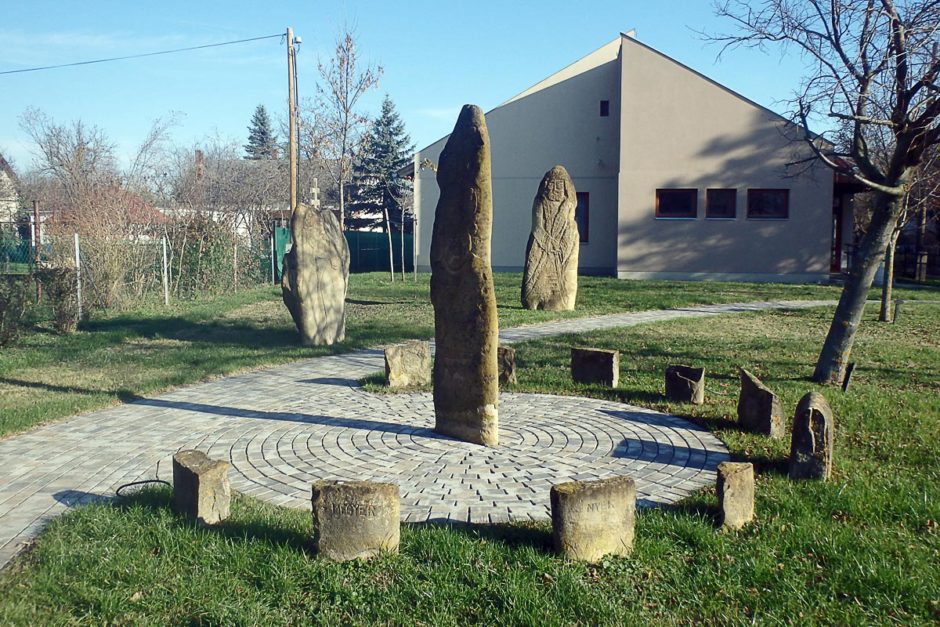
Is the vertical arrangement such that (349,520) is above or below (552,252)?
below

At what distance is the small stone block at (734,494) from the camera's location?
4.69 meters

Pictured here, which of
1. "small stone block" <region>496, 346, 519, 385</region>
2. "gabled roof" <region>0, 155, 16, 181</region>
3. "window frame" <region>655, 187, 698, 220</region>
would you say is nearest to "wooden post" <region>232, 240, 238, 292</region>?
"small stone block" <region>496, 346, 519, 385</region>

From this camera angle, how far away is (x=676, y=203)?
2738 centimetres

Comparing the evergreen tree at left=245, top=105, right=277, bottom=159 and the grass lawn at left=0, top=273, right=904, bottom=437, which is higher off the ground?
the evergreen tree at left=245, top=105, right=277, bottom=159

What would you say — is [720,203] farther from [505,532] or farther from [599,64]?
[505,532]

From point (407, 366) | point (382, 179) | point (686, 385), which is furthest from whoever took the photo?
point (382, 179)

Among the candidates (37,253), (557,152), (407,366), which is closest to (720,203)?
(557,152)

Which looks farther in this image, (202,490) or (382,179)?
(382,179)

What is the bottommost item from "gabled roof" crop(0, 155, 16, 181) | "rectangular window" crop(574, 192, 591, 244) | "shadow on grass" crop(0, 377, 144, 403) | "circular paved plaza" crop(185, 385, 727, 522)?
"circular paved plaza" crop(185, 385, 727, 522)

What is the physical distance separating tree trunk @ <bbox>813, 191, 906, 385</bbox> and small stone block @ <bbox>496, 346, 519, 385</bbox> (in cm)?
363

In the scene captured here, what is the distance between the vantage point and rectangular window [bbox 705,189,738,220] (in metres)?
26.9

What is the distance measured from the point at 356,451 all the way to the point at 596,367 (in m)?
3.70

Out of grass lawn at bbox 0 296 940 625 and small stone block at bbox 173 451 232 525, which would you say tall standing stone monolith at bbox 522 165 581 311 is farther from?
small stone block at bbox 173 451 232 525

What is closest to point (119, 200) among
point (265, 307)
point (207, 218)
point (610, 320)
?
point (207, 218)
